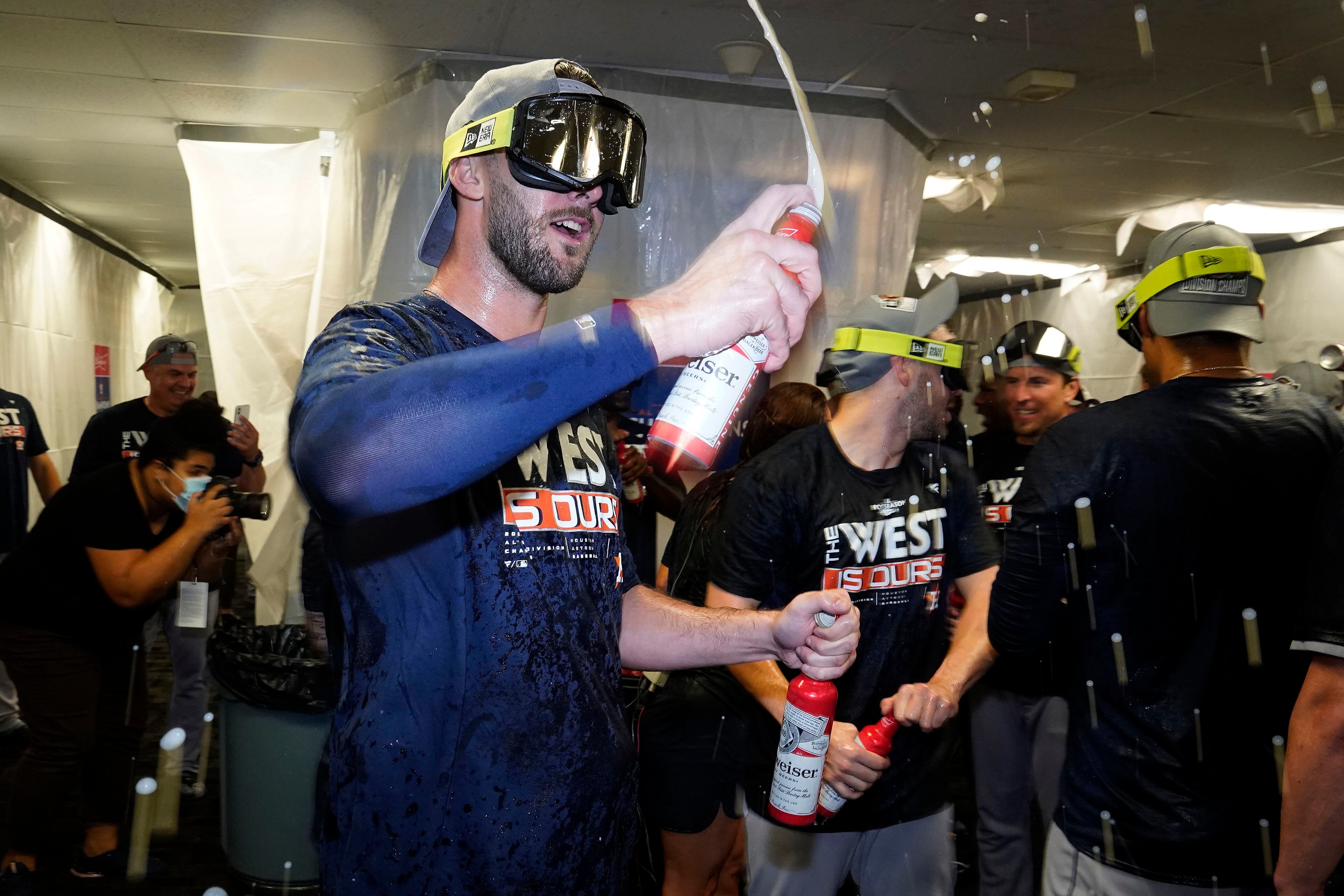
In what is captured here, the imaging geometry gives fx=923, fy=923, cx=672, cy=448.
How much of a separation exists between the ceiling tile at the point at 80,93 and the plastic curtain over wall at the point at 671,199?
127cm

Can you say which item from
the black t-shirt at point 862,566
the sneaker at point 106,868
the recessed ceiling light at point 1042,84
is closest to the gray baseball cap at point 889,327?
the black t-shirt at point 862,566

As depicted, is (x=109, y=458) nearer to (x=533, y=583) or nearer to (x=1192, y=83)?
(x=533, y=583)

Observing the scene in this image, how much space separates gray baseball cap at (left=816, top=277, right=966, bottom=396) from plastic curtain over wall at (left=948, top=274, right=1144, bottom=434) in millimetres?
3383

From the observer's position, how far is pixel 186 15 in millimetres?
3232

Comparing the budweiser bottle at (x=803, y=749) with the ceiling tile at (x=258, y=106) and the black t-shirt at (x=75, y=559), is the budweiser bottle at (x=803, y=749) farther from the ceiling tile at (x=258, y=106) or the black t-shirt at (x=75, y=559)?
the ceiling tile at (x=258, y=106)

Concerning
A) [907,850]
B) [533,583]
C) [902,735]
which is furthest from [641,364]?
[907,850]

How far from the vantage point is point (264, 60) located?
3.61 m

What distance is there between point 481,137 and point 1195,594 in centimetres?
128

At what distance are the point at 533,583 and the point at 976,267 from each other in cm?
757

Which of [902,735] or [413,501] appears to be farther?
[902,735]

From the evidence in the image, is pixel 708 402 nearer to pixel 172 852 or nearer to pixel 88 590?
pixel 88 590

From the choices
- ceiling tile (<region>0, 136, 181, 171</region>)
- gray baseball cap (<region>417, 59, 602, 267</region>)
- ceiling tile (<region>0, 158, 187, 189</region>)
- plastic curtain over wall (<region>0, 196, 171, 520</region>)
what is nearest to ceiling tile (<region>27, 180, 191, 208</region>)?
ceiling tile (<region>0, 158, 187, 189</region>)

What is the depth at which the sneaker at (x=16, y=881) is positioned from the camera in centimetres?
254

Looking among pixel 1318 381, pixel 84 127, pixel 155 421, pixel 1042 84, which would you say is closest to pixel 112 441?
pixel 155 421
